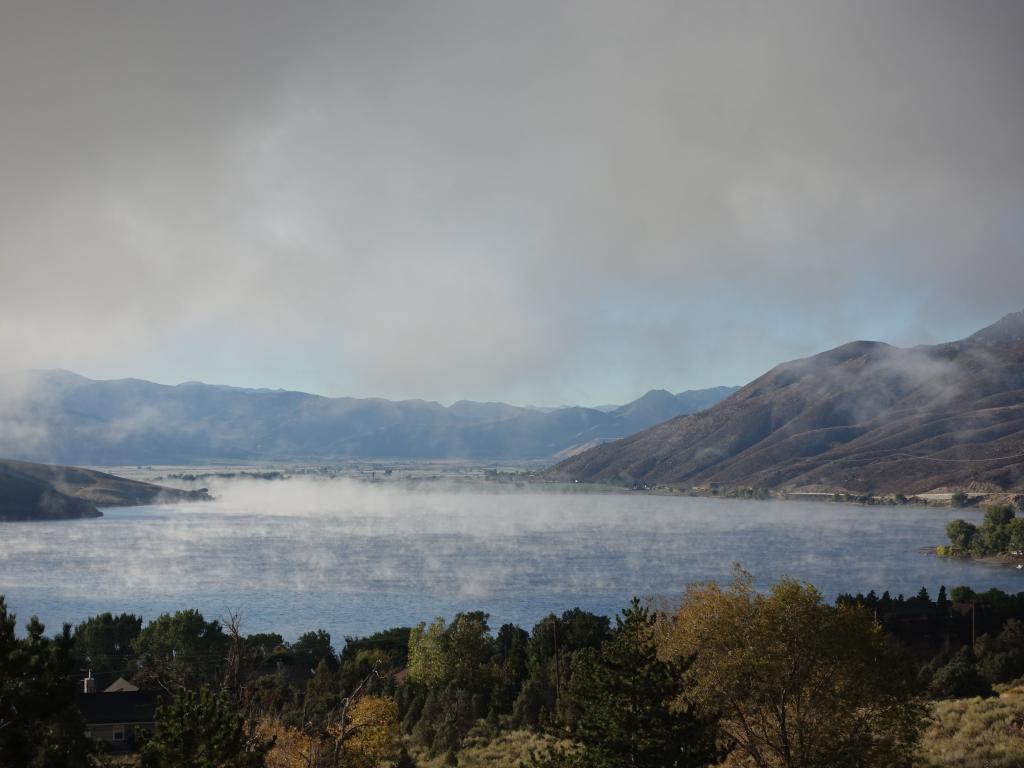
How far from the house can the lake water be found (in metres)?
33.7

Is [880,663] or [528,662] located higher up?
[880,663]

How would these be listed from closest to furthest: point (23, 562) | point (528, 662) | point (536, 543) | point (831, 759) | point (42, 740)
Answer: point (42, 740) → point (831, 759) → point (528, 662) → point (23, 562) → point (536, 543)

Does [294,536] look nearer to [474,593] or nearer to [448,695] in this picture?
[474,593]

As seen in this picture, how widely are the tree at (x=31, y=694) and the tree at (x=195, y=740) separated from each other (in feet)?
4.85

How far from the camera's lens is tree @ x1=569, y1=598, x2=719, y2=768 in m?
18.2

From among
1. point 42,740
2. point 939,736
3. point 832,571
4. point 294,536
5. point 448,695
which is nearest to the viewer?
point 42,740

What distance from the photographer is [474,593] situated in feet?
333

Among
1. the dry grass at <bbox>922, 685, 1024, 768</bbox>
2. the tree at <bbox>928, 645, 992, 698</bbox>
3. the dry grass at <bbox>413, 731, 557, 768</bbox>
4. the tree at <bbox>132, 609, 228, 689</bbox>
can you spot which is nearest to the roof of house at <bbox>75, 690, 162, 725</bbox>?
the tree at <bbox>132, 609, 228, 689</bbox>

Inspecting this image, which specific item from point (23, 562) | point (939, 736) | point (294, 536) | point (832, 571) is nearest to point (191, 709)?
point (939, 736)

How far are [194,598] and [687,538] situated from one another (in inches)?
3320

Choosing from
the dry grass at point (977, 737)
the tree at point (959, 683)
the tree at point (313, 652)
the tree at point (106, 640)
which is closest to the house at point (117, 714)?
the tree at point (313, 652)

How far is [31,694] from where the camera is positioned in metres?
14.6

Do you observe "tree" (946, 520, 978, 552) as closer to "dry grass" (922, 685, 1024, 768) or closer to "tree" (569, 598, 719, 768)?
"dry grass" (922, 685, 1024, 768)

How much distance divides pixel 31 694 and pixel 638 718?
1090 cm
